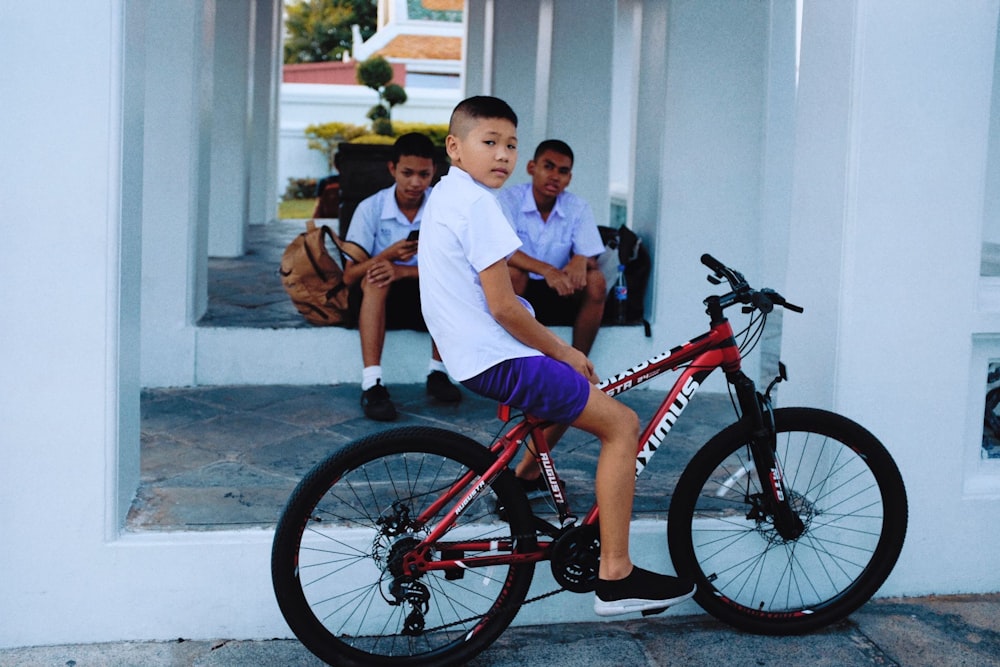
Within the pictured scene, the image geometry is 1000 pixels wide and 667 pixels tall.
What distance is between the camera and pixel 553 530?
3.38 meters

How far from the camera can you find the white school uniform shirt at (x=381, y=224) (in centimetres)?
578

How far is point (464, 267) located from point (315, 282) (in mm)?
3023

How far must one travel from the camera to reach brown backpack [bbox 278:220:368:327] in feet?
19.8

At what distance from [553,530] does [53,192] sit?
172cm

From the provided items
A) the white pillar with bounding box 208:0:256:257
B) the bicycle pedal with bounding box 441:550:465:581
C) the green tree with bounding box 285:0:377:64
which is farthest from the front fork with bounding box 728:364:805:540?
the green tree with bounding box 285:0:377:64

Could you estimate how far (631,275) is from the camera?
6.41m

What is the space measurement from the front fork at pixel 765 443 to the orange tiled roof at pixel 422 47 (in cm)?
2452

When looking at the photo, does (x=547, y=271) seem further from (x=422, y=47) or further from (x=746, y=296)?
(x=422, y=47)

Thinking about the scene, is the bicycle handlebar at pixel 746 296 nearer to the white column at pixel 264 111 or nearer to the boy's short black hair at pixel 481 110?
the boy's short black hair at pixel 481 110

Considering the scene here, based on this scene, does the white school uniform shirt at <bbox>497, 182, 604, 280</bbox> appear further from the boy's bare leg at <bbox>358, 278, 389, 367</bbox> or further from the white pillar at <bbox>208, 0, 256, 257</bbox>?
the white pillar at <bbox>208, 0, 256, 257</bbox>

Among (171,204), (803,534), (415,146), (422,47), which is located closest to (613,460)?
(803,534)

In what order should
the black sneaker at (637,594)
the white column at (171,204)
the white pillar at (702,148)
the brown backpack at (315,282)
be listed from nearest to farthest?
1. the black sneaker at (637,594)
2. the white column at (171,204)
3. the brown backpack at (315,282)
4. the white pillar at (702,148)

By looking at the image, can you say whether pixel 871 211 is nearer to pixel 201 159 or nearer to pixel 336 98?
pixel 201 159

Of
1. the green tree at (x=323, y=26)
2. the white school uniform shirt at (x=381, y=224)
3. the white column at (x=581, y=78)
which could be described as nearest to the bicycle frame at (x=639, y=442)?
the white school uniform shirt at (x=381, y=224)
